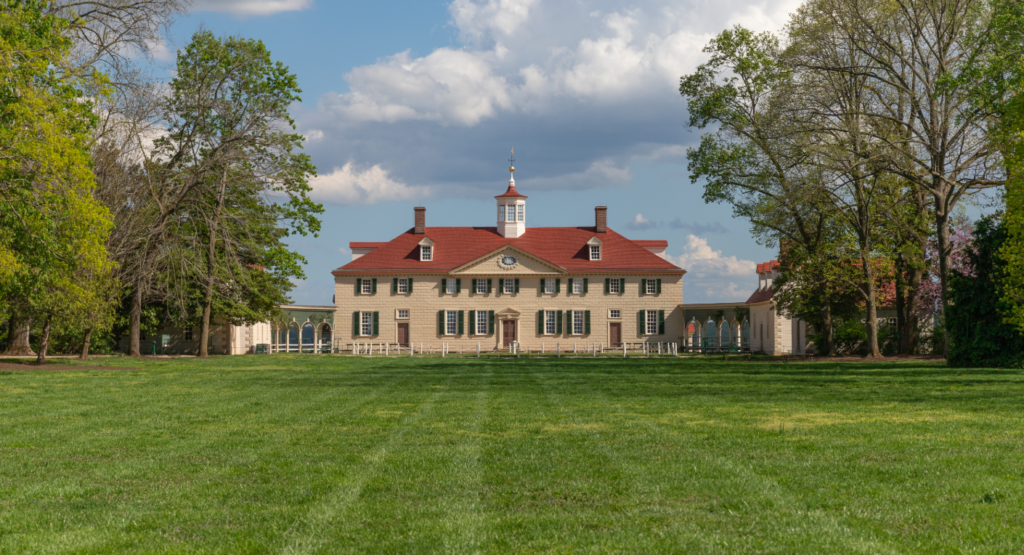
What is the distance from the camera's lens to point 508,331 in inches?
2131

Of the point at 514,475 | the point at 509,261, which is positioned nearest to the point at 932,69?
the point at 514,475

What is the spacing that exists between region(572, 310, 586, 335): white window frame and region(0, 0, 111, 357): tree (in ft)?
121

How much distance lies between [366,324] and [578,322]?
13.8 metres

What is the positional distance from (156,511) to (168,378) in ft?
52.5

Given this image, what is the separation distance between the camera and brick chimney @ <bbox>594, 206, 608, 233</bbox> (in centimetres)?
5706

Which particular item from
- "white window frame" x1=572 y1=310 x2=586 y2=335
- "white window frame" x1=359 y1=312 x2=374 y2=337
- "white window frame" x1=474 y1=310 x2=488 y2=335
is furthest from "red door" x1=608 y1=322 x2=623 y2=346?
"white window frame" x1=359 y1=312 x2=374 y2=337

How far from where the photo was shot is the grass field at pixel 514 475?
506 centimetres

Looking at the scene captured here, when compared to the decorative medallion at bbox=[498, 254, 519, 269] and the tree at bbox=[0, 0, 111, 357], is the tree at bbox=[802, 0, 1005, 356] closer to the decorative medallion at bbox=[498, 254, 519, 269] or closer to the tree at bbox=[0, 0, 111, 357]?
the tree at bbox=[0, 0, 111, 357]

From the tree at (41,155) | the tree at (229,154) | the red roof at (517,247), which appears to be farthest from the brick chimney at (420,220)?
the tree at (41,155)

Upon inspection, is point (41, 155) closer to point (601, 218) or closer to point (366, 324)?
point (366, 324)

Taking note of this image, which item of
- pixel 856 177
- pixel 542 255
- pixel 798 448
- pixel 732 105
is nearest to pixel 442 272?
pixel 542 255

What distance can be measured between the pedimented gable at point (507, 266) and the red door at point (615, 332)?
4828 millimetres

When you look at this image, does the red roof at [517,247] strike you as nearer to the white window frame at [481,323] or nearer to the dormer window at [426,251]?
the dormer window at [426,251]

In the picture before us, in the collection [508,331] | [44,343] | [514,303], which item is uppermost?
[514,303]
